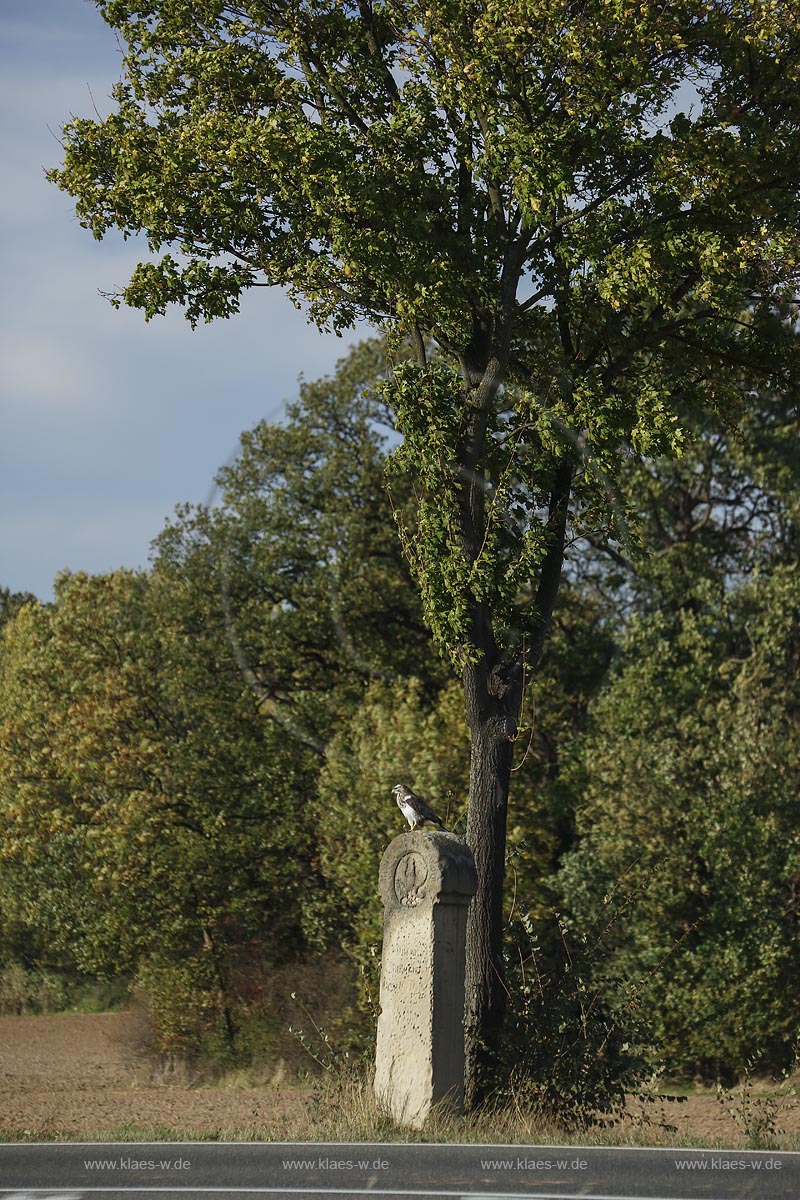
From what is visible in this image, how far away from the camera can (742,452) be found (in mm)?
25391

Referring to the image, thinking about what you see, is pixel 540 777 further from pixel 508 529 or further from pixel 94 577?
pixel 508 529

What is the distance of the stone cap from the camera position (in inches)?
417

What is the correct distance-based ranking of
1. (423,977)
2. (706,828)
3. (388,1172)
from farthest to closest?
(706,828) → (423,977) → (388,1172)

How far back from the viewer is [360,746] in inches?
→ 891

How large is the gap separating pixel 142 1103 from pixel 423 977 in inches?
396

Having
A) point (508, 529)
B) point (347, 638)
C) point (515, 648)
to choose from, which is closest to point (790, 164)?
point (508, 529)

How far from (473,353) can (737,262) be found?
2913mm

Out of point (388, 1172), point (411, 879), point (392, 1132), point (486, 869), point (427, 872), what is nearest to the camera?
point (388, 1172)

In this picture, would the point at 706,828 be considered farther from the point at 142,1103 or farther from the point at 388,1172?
the point at 388,1172

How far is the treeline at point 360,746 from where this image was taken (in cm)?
2203

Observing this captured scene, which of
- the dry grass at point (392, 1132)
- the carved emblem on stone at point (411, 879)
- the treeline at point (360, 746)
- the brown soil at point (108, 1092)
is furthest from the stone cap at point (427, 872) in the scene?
the treeline at point (360, 746)

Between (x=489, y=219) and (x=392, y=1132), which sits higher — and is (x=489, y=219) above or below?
above

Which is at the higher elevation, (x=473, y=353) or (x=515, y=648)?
(x=473, y=353)

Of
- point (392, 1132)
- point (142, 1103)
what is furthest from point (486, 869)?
point (142, 1103)
